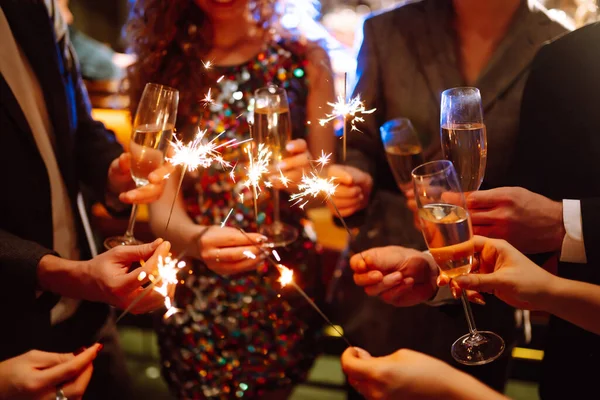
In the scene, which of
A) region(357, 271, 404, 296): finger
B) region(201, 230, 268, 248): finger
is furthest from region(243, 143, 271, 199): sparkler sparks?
region(357, 271, 404, 296): finger

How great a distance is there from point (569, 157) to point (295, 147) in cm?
63

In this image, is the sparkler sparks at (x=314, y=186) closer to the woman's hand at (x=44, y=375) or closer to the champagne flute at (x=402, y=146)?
the champagne flute at (x=402, y=146)

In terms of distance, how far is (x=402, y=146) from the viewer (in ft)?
4.72

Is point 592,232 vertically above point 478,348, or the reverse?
point 592,232

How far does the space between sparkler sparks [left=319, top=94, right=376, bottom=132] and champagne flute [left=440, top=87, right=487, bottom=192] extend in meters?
0.25

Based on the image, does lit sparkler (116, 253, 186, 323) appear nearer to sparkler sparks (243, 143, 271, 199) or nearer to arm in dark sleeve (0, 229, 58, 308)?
arm in dark sleeve (0, 229, 58, 308)

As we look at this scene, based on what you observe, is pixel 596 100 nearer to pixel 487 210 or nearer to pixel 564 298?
pixel 487 210

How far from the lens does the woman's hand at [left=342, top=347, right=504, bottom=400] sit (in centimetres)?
88

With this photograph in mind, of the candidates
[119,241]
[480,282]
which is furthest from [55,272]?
[480,282]

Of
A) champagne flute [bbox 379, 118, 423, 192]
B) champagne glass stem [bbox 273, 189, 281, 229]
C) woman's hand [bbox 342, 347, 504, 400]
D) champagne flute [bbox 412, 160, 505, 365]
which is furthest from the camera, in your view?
champagne glass stem [bbox 273, 189, 281, 229]

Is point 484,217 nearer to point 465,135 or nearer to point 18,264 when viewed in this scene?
point 465,135

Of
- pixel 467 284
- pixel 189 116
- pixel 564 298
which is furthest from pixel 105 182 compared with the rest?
pixel 564 298

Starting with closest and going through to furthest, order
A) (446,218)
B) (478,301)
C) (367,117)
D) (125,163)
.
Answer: (446,218) < (478,301) < (125,163) < (367,117)

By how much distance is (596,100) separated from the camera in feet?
3.63
